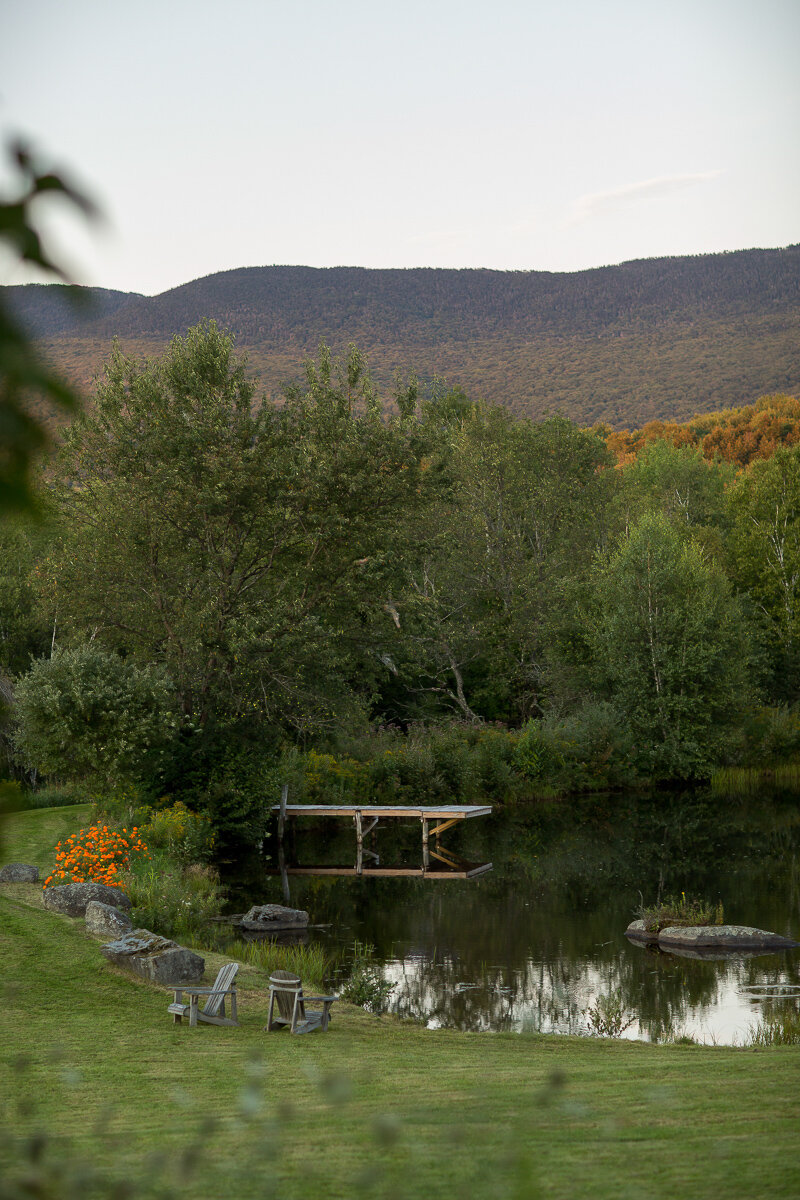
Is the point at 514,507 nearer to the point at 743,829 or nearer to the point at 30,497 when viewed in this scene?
the point at 743,829

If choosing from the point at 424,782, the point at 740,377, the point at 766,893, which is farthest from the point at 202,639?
the point at 740,377

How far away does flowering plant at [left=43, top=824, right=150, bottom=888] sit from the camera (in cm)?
1493

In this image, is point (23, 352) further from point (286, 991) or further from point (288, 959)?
point (288, 959)

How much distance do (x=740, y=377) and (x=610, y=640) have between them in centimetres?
6320

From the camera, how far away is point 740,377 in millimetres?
92312

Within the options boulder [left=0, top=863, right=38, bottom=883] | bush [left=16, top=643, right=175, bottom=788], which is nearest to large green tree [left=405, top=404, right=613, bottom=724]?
bush [left=16, top=643, right=175, bottom=788]

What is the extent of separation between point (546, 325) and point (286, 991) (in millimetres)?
106020

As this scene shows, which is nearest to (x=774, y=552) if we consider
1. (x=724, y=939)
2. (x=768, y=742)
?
(x=768, y=742)

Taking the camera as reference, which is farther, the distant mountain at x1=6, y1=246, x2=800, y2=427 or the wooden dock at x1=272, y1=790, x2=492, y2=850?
the distant mountain at x1=6, y1=246, x2=800, y2=427

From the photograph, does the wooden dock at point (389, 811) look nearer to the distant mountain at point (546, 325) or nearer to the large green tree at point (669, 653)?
the large green tree at point (669, 653)

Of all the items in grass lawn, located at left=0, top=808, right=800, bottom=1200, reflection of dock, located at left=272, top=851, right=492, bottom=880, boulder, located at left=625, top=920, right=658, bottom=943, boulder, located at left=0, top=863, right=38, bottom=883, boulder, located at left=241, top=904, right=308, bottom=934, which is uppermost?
grass lawn, located at left=0, top=808, right=800, bottom=1200

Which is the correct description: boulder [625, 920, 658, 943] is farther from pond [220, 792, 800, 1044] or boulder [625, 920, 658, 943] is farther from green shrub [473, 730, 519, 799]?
→ green shrub [473, 730, 519, 799]

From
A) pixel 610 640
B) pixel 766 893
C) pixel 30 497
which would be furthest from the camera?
pixel 610 640

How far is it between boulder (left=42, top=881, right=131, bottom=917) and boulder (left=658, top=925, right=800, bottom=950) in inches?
313
